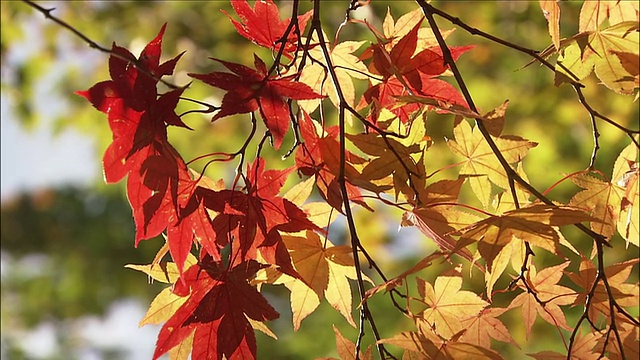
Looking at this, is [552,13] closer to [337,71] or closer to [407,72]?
[407,72]

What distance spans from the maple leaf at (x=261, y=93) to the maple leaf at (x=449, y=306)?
7.8 inches

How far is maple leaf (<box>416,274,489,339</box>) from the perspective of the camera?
666 mm

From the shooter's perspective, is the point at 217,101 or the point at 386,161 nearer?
the point at 386,161

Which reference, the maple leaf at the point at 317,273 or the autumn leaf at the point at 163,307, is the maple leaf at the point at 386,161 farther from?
the autumn leaf at the point at 163,307

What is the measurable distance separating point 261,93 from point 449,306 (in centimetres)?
25

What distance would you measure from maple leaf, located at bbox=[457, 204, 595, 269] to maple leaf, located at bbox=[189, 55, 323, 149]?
0.16m

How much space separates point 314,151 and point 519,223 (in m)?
0.20

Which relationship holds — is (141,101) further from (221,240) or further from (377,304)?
(377,304)

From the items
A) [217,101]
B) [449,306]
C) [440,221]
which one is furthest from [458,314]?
[217,101]

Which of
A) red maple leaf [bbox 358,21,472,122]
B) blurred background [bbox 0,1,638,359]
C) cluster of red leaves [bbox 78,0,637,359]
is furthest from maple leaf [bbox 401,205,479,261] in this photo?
blurred background [bbox 0,1,638,359]

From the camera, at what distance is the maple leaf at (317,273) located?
2.15 feet

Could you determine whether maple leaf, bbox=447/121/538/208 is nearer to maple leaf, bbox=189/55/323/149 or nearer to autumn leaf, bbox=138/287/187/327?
maple leaf, bbox=189/55/323/149

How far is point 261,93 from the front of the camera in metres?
0.60

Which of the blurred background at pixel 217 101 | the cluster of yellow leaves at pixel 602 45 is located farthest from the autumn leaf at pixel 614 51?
the blurred background at pixel 217 101
